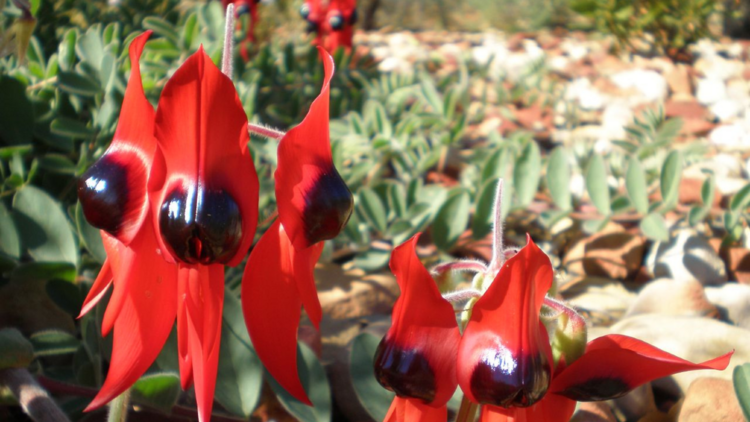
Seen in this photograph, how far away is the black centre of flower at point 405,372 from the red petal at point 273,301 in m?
0.10

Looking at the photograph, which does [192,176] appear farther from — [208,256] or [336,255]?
[336,255]

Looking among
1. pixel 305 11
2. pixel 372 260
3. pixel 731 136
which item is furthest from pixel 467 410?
pixel 305 11

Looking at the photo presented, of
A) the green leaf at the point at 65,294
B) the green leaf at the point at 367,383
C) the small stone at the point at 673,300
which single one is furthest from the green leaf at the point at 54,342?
the small stone at the point at 673,300

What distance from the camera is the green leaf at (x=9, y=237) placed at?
1209mm

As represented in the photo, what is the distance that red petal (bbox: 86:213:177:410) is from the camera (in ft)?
2.47

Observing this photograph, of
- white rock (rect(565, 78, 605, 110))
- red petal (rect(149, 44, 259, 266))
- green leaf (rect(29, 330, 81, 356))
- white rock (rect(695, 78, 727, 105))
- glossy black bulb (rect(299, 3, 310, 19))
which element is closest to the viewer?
red petal (rect(149, 44, 259, 266))

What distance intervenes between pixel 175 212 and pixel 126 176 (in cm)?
9

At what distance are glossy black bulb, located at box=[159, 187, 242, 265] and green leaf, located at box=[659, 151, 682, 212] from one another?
1431 millimetres

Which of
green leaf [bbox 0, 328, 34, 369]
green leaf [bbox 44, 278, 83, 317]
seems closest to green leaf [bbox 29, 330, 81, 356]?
green leaf [bbox 44, 278, 83, 317]

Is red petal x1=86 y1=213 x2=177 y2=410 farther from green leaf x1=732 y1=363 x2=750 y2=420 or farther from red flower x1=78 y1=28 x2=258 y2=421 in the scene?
green leaf x1=732 y1=363 x2=750 y2=420

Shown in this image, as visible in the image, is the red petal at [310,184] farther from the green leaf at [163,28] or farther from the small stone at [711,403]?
the green leaf at [163,28]

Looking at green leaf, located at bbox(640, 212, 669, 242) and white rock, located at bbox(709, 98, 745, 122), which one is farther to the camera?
white rock, located at bbox(709, 98, 745, 122)

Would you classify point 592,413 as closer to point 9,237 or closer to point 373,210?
point 373,210

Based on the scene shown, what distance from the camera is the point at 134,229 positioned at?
2.46 feet
